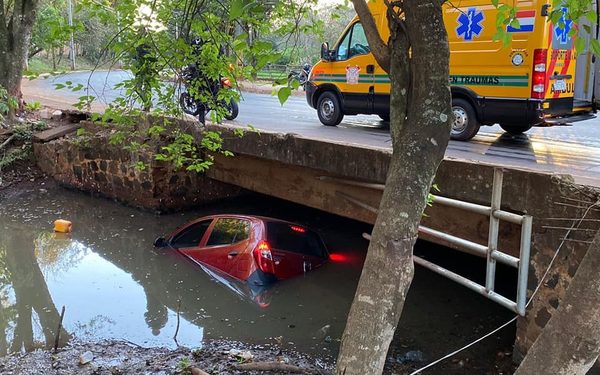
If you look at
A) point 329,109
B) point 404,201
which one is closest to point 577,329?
point 404,201

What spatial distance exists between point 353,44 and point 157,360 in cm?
742

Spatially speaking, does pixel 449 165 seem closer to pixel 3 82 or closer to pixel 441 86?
pixel 441 86

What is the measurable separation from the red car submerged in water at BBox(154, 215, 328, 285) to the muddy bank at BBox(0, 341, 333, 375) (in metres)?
1.52

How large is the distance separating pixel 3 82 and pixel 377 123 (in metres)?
10.3

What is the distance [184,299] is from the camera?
26.1 feet

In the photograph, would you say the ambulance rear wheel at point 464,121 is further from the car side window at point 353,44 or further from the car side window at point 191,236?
the car side window at point 191,236

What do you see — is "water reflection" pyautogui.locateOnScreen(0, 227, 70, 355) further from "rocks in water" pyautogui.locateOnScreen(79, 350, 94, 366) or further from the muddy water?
"rocks in water" pyautogui.locateOnScreen(79, 350, 94, 366)

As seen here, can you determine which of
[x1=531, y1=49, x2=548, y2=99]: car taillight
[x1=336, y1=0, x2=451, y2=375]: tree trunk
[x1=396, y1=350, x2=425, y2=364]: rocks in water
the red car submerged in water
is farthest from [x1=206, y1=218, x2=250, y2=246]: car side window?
[x1=336, y1=0, x2=451, y2=375]: tree trunk

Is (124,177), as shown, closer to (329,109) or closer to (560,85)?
(329,109)

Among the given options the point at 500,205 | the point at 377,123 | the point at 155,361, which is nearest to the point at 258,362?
the point at 155,361

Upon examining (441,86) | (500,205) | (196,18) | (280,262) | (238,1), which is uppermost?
(196,18)

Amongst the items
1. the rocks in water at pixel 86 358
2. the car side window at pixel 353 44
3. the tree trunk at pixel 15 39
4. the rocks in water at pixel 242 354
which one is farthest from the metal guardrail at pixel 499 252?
the tree trunk at pixel 15 39

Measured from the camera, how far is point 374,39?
2779mm

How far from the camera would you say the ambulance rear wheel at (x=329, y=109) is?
11.5 m
